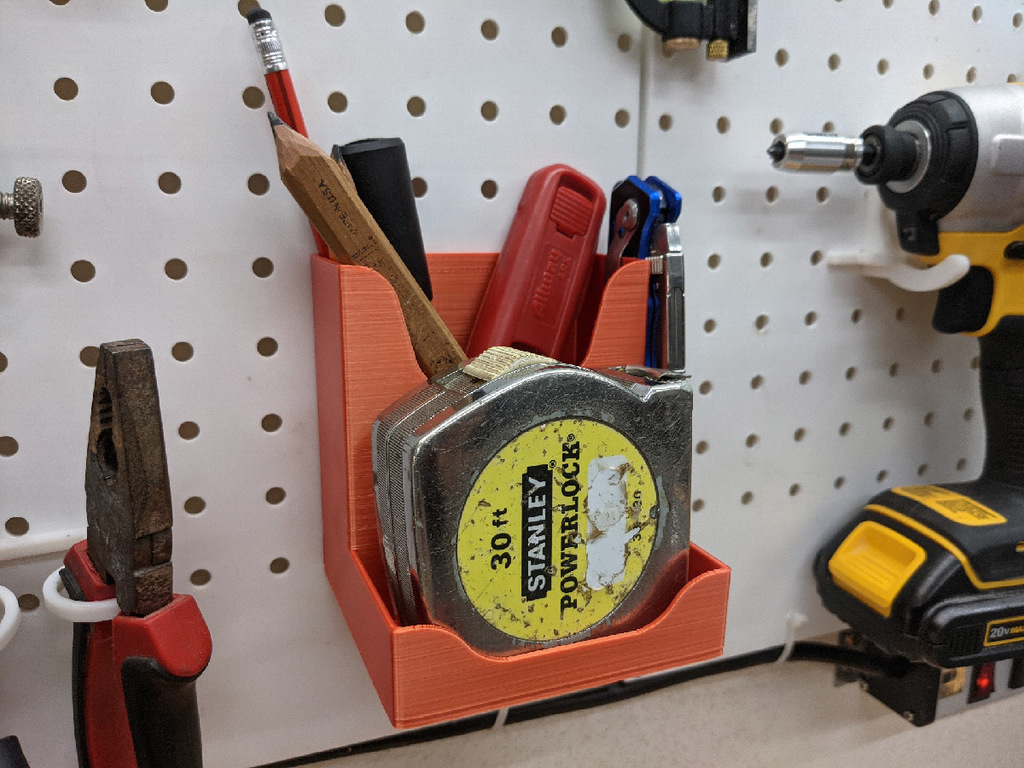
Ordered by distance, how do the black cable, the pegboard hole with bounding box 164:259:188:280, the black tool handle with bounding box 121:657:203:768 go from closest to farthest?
1. the black tool handle with bounding box 121:657:203:768
2. the pegboard hole with bounding box 164:259:188:280
3. the black cable

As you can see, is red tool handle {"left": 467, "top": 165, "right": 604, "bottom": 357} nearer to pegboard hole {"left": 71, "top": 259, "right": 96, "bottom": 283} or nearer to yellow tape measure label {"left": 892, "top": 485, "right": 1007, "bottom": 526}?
pegboard hole {"left": 71, "top": 259, "right": 96, "bottom": 283}

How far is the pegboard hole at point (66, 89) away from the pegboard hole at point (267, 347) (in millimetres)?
161

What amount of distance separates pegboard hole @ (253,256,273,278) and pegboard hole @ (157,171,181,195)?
6cm

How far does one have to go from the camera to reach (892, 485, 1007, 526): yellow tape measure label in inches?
21.5

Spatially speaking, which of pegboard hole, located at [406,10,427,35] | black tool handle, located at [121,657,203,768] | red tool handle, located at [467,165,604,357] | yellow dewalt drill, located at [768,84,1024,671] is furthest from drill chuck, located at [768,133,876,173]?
black tool handle, located at [121,657,203,768]

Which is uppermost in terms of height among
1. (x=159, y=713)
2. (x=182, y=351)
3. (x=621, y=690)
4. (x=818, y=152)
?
(x=818, y=152)

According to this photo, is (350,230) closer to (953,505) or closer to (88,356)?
(88,356)

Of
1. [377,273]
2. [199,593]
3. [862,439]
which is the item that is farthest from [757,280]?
[199,593]

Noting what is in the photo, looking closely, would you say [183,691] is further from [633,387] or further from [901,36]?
[901,36]

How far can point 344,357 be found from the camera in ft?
1.20

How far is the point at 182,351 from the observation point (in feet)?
1.38

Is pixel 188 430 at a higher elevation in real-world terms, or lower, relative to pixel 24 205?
lower

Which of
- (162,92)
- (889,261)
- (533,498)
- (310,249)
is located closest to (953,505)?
(889,261)

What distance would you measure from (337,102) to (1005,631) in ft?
1.99
